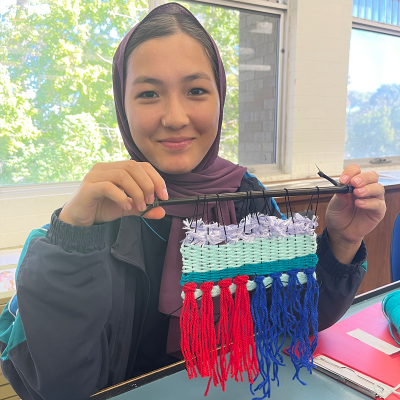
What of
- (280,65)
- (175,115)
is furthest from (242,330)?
(280,65)

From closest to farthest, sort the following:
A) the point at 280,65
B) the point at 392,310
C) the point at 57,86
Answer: the point at 392,310
the point at 57,86
the point at 280,65

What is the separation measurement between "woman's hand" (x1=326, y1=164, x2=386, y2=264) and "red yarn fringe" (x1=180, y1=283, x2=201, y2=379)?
43cm

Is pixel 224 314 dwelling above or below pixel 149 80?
below

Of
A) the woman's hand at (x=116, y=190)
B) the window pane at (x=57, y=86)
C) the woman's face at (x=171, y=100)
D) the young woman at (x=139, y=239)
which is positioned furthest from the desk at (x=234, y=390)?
the window pane at (x=57, y=86)

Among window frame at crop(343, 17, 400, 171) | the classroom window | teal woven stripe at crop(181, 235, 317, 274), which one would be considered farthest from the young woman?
the classroom window

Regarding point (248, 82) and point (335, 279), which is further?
point (248, 82)

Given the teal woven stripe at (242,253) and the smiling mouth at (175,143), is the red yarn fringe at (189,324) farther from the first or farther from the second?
the smiling mouth at (175,143)

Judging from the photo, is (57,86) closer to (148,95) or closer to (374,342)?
(148,95)

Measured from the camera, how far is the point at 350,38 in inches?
127

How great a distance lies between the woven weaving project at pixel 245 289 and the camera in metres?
0.68

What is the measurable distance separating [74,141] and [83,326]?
1.79 meters

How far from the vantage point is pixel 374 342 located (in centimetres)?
91

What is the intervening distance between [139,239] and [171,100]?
0.37 m

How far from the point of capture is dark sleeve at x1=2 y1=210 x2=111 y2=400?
26.5 inches
